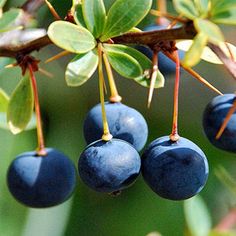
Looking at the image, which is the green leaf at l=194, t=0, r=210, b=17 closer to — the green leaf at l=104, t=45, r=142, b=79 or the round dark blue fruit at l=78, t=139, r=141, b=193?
the green leaf at l=104, t=45, r=142, b=79

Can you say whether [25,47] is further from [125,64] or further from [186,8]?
[186,8]

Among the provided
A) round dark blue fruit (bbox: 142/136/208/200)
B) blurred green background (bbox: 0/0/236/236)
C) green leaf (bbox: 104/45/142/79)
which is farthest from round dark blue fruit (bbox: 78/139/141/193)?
blurred green background (bbox: 0/0/236/236)

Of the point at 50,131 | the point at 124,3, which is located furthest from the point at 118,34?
the point at 50,131

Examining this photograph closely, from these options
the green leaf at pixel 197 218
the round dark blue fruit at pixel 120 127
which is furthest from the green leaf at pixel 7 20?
the green leaf at pixel 197 218

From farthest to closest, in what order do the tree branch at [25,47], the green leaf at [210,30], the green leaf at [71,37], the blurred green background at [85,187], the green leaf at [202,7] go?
the blurred green background at [85,187], the tree branch at [25,47], the green leaf at [71,37], the green leaf at [202,7], the green leaf at [210,30]

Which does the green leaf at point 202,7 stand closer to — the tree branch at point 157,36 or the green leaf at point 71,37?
the tree branch at point 157,36

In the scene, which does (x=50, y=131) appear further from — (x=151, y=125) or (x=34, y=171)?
(x=34, y=171)

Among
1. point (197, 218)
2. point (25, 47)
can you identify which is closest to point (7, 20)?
point (25, 47)
